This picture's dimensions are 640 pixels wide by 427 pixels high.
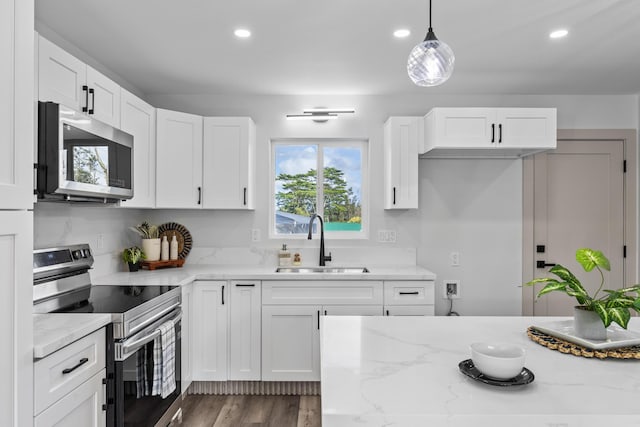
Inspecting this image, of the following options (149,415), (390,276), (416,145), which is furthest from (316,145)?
(149,415)

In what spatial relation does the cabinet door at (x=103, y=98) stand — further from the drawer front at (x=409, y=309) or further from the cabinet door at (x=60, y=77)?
the drawer front at (x=409, y=309)

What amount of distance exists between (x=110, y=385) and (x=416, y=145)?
8.91 ft

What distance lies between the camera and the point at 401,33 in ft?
8.25

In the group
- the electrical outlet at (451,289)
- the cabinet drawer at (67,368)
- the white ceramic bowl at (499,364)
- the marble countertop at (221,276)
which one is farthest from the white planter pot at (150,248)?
the white ceramic bowl at (499,364)

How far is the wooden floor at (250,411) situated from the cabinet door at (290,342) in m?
0.17

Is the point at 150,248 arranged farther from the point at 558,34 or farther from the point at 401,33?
the point at 558,34

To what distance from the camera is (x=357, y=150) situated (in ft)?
12.8

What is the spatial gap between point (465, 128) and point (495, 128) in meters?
0.23

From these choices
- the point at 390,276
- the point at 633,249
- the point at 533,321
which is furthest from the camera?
the point at 633,249

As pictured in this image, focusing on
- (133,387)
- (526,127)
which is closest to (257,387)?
(133,387)

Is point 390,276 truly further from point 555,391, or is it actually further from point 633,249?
point 633,249

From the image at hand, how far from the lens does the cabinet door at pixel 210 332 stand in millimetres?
3113

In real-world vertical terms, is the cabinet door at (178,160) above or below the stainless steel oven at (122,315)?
above

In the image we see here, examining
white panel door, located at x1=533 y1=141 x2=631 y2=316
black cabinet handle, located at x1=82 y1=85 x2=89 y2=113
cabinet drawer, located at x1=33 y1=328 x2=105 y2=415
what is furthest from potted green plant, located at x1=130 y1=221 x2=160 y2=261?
white panel door, located at x1=533 y1=141 x2=631 y2=316
